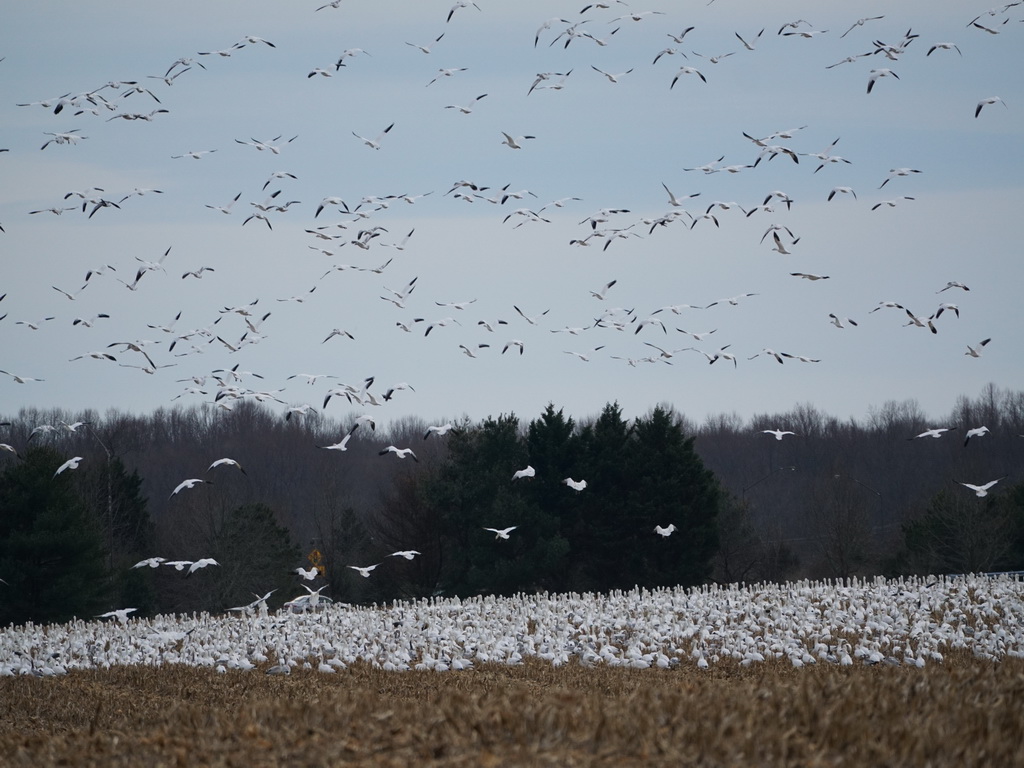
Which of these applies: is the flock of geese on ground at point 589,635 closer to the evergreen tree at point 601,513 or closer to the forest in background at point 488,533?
the forest in background at point 488,533

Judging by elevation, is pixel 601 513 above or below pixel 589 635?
above

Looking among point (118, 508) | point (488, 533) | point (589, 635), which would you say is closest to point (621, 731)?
point (589, 635)

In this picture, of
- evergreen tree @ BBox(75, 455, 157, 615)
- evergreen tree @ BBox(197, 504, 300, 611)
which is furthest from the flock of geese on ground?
evergreen tree @ BBox(75, 455, 157, 615)

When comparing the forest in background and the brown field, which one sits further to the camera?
the forest in background

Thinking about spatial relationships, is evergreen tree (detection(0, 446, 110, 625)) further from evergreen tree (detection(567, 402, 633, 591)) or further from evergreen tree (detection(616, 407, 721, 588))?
evergreen tree (detection(616, 407, 721, 588))

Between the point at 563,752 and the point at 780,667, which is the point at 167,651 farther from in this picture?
the point at 563,752

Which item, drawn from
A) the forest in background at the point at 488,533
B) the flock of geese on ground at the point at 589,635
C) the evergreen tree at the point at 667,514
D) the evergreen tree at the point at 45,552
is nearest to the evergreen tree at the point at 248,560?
the forest in background at the point at 488,533

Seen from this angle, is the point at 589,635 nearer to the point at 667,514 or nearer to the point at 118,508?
the point at 667,514

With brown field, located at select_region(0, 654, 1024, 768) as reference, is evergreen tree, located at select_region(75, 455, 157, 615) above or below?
above

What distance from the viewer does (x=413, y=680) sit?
1634 cm

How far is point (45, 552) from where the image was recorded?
110 feet

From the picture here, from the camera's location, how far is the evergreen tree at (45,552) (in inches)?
1308

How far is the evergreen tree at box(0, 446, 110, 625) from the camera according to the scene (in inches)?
1308

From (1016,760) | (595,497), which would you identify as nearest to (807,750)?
(1016,760)
